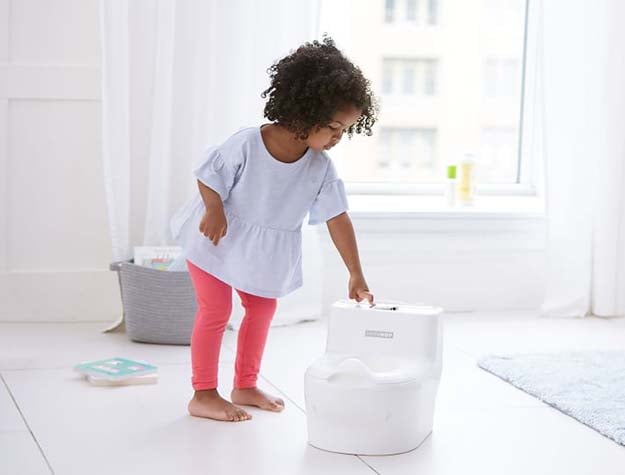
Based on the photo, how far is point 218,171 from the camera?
6.77ft

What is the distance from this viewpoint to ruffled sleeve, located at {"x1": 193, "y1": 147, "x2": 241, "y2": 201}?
6.72 ft

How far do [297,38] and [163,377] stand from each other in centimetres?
117

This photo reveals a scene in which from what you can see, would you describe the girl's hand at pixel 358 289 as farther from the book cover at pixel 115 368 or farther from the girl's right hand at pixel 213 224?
the book cover at pixel 115 368

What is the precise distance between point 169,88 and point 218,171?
36.9 inches

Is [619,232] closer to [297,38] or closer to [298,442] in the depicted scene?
[297,38]

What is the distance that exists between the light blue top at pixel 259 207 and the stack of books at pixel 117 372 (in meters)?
0.40

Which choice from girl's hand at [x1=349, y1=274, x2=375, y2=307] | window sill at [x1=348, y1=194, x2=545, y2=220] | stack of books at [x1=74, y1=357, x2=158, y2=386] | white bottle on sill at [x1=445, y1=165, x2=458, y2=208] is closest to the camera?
girl's hand at [x1=349, y1=274, x2=375, y2=307]

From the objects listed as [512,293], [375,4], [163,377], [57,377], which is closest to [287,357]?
[163,377]

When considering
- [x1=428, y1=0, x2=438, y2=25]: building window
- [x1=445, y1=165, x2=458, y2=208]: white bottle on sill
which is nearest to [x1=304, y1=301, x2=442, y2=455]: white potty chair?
[x1=445, y1=165, x2=458, y2=208]: white bottle on sill

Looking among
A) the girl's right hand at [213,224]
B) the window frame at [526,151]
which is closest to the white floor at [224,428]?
the girl's right hand at [213,224]

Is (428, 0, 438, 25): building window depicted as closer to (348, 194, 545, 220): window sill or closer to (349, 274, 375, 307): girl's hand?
(348, 194, 545, 220): window sill

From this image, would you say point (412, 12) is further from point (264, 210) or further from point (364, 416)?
point (364, 416)

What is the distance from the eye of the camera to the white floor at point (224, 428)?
181cm

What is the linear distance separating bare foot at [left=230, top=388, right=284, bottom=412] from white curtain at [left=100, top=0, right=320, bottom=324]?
0.87 meters
